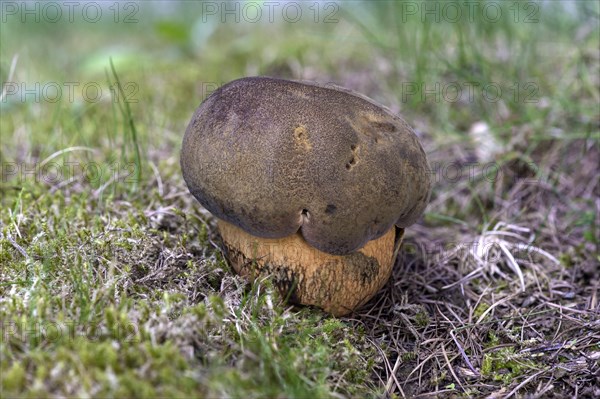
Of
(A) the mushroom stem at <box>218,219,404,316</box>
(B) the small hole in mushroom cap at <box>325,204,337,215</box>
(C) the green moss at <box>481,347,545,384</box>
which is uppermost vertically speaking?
(B) the small hole in mushroom cap at <box>325,204,337,215</box>

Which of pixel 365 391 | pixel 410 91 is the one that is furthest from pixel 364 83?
pixel 365 391

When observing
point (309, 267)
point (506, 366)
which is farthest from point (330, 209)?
point (506, 366)

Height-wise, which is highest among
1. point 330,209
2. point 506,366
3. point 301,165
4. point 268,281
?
point 301,165

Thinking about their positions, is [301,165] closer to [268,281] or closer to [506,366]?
[268,281]

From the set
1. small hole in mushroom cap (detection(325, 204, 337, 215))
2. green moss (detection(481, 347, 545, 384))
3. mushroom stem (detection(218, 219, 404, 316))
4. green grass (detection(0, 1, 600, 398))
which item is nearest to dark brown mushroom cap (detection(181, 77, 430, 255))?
small hole in mushroom cap (detection(325, 204, 337, 215))

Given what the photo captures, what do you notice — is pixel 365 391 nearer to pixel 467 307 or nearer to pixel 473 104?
pixel 467 307

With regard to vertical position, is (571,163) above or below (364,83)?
below

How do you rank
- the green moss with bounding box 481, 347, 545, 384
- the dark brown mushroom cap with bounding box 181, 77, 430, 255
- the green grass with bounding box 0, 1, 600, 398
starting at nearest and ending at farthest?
the green grass with bounding box 0, 1, 600, 398 < the dark brown mushroom cap with bounding box 181, 77, 430, 255 < the green moss with bounding box 481, 347, 545, 384

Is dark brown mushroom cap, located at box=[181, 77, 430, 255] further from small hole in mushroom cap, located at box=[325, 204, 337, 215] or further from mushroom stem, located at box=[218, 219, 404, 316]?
mushroom stem, located at box=[218, 219, 404, 316]
